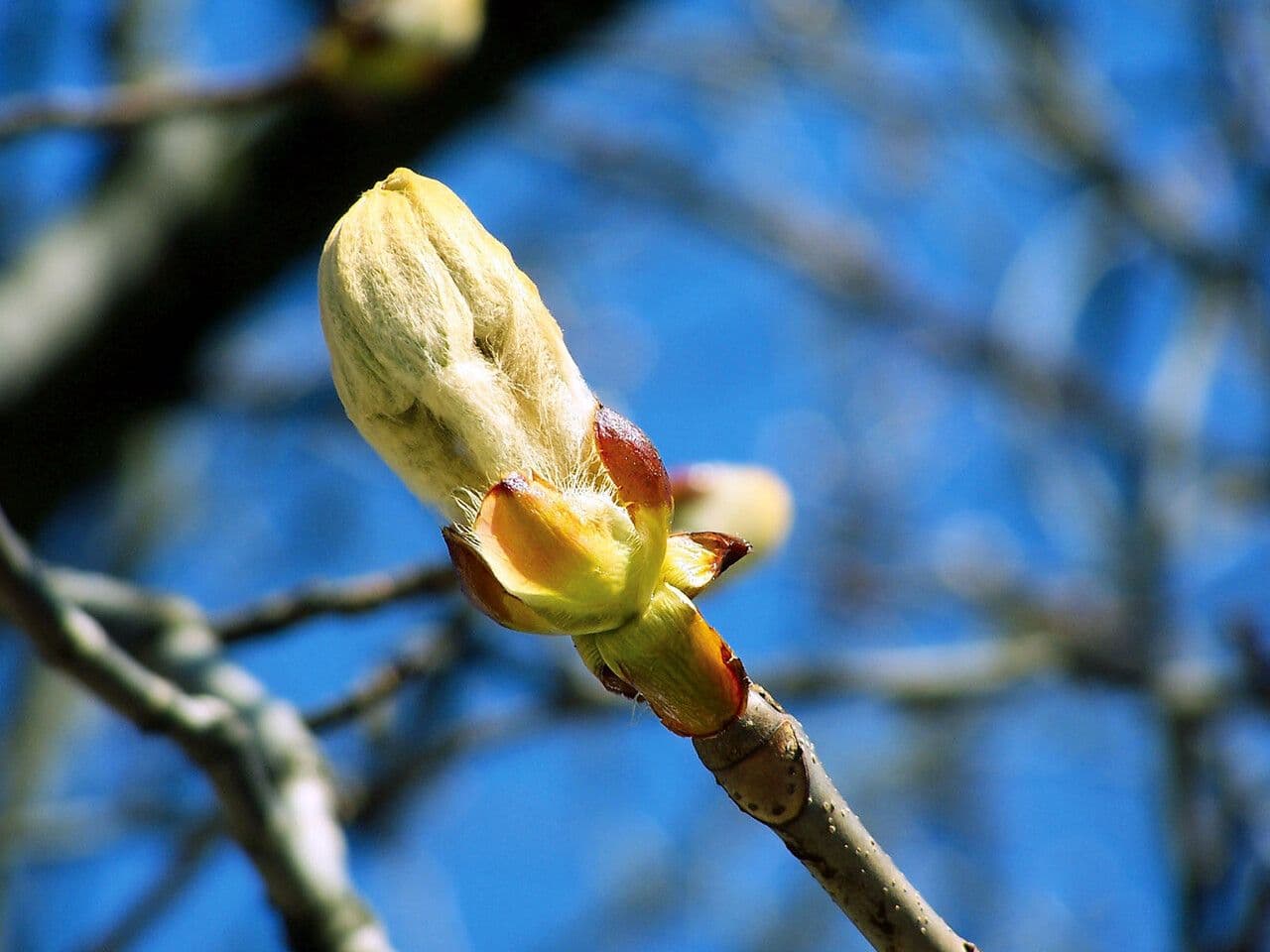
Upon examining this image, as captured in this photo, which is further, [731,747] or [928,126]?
[928,126]

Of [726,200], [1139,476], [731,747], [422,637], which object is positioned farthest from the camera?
[726,200]

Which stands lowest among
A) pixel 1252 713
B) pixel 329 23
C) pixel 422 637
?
pixel 1252 713

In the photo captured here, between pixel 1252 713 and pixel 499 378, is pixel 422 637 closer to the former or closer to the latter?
pixel 499 378

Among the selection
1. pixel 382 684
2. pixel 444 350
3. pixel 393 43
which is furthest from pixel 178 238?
pixel 444 350

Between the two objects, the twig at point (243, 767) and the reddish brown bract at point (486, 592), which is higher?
the reddish brown bract at point (486, 592)

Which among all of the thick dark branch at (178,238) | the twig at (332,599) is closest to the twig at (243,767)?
the twig at (332,599)

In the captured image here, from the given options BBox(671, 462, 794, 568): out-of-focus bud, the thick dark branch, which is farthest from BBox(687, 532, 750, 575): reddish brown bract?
the thick dark branch

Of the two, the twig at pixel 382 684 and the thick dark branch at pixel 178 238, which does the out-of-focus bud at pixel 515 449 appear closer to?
the twig at pixel 382 684

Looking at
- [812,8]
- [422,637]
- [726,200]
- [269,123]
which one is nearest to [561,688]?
[422,637]

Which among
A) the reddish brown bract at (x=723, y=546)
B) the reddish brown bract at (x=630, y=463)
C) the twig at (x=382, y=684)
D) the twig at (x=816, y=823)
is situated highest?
the reddish brown bract at (x=630, y=463)
